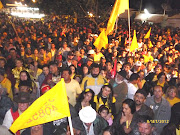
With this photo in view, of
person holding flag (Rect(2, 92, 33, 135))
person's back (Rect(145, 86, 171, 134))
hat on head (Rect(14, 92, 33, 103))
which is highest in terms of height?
hat on head (Rect(14, 92, 33, 103))

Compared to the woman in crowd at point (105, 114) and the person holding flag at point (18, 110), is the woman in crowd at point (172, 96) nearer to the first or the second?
the woman in crowd at point (105, 114)

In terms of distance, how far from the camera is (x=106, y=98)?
4645 millimetres

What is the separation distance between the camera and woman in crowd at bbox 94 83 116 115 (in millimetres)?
4551

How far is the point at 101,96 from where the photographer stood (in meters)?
4.66

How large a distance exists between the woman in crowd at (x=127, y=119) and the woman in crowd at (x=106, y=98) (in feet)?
2.36

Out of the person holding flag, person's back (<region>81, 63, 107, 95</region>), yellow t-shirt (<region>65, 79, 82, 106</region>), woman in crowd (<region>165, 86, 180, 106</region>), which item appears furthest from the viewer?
person's back (<region>81, 63, 107, 95</region>)

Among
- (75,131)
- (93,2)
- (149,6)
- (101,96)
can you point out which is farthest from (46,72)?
(149,6)

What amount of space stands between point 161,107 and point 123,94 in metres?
1.06

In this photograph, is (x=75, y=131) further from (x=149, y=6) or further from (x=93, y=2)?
(x=149, y=6)

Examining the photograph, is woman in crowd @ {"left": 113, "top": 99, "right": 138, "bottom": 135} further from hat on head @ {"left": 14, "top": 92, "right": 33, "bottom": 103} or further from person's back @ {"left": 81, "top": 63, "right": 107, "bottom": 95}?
person's back @ {"left": 81, "top": 63, "right": 107, "bottom": 95}

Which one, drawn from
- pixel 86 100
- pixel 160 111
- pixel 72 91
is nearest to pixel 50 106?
pixel 86 100

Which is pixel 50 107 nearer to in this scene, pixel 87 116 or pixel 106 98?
pixel 87 116

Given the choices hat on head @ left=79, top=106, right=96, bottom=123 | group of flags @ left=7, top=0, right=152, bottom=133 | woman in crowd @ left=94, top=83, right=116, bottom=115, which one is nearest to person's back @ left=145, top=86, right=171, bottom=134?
woman in crowd @ left=94, top=83, right=116, bottom=115

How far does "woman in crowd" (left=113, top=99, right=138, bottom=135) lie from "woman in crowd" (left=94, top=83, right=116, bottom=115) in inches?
28.4
